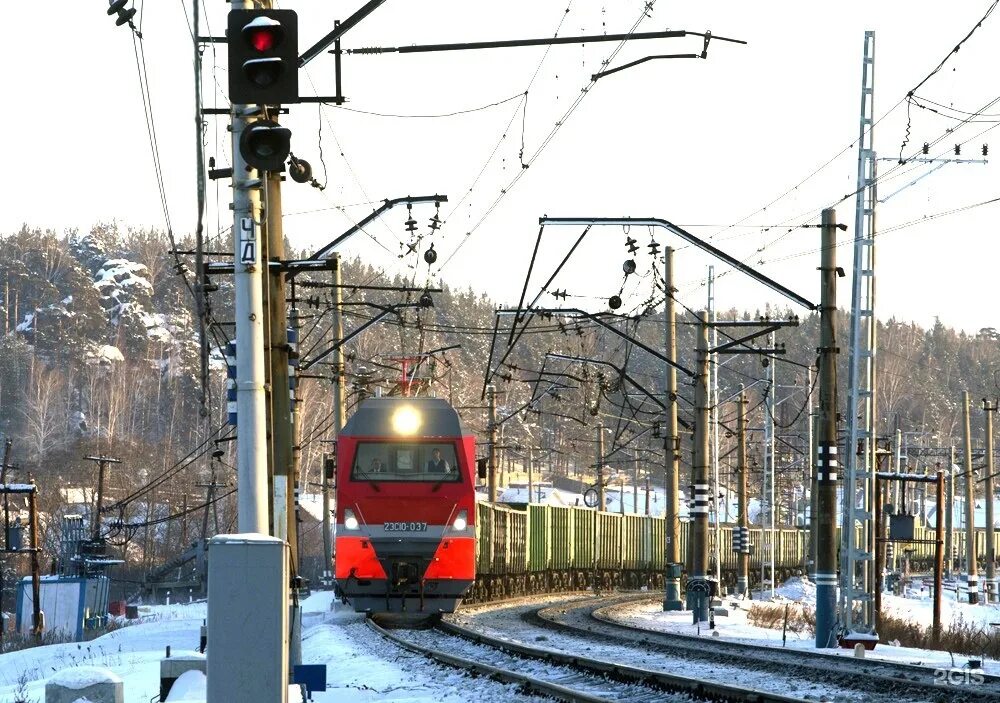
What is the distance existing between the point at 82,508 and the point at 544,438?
56213mm

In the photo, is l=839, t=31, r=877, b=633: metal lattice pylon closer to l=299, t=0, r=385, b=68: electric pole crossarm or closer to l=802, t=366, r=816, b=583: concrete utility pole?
l=802, t=366, r=816, b=583: concrete utility pole

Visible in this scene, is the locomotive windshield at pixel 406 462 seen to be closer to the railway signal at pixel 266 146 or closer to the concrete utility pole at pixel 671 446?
the concrete utility pole at pixel 671 446

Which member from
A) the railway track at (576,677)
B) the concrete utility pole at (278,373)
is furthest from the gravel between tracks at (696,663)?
the concrete utility pole at (278,373)

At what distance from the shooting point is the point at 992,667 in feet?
56.7

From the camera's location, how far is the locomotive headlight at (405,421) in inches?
926

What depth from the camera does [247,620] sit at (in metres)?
9.62

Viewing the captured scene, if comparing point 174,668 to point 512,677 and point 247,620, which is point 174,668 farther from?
point 247,620

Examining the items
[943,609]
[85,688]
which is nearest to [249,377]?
[85,688]

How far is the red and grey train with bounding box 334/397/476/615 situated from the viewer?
23.0m

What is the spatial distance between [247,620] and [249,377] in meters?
1.97

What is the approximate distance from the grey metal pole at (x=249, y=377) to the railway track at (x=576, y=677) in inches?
136

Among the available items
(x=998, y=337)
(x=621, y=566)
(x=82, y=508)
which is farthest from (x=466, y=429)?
(x=998, y=337)

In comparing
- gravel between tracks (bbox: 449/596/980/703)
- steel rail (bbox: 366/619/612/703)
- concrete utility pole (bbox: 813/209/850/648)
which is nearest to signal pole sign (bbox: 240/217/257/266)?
steel rail (bbox: 366/619/612/703)

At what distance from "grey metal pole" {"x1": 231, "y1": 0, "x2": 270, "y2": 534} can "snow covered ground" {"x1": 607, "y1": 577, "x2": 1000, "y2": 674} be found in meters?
9.22
